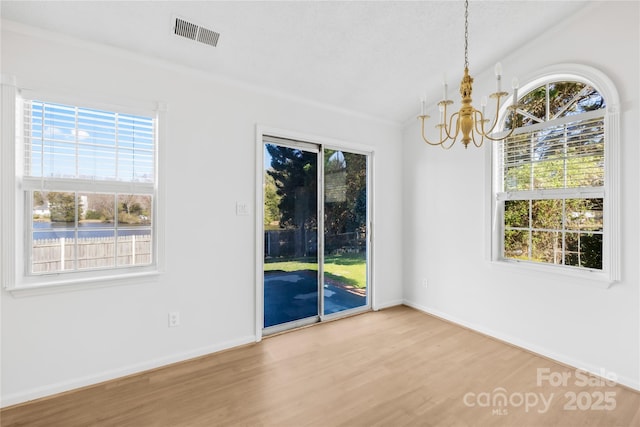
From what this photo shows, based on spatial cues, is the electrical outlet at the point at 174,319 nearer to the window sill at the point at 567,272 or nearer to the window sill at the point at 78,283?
the window sill at the point at 78,283

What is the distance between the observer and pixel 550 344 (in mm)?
2654

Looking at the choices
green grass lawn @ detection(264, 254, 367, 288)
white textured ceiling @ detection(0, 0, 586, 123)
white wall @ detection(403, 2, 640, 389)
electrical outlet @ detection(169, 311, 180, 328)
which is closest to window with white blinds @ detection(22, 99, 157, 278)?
electrical outlet @ detection(169, 311, 180, 328)

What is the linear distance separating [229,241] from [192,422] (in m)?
1.39

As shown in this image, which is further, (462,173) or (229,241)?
(462,173)

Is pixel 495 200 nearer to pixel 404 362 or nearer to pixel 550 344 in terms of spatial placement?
pixel 550 344

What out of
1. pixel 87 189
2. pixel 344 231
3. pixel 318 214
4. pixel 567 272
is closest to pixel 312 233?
pixel 318 214

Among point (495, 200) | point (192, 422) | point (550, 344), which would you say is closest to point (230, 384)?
point (192, 422)

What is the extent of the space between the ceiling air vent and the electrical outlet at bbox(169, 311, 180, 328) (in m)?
2.20

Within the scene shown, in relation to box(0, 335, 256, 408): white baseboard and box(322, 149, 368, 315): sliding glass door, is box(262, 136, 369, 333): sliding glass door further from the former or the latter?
box(0, 335, 256, 408): white baseboard

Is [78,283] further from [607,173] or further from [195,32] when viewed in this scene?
[607,173]

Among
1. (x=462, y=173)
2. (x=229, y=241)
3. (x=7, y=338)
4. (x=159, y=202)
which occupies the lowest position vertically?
→ (x=7, y=338)

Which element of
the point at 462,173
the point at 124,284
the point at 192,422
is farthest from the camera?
the point at 462,173

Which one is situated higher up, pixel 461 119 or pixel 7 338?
pixel 461 119

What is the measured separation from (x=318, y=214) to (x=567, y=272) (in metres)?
2.38
